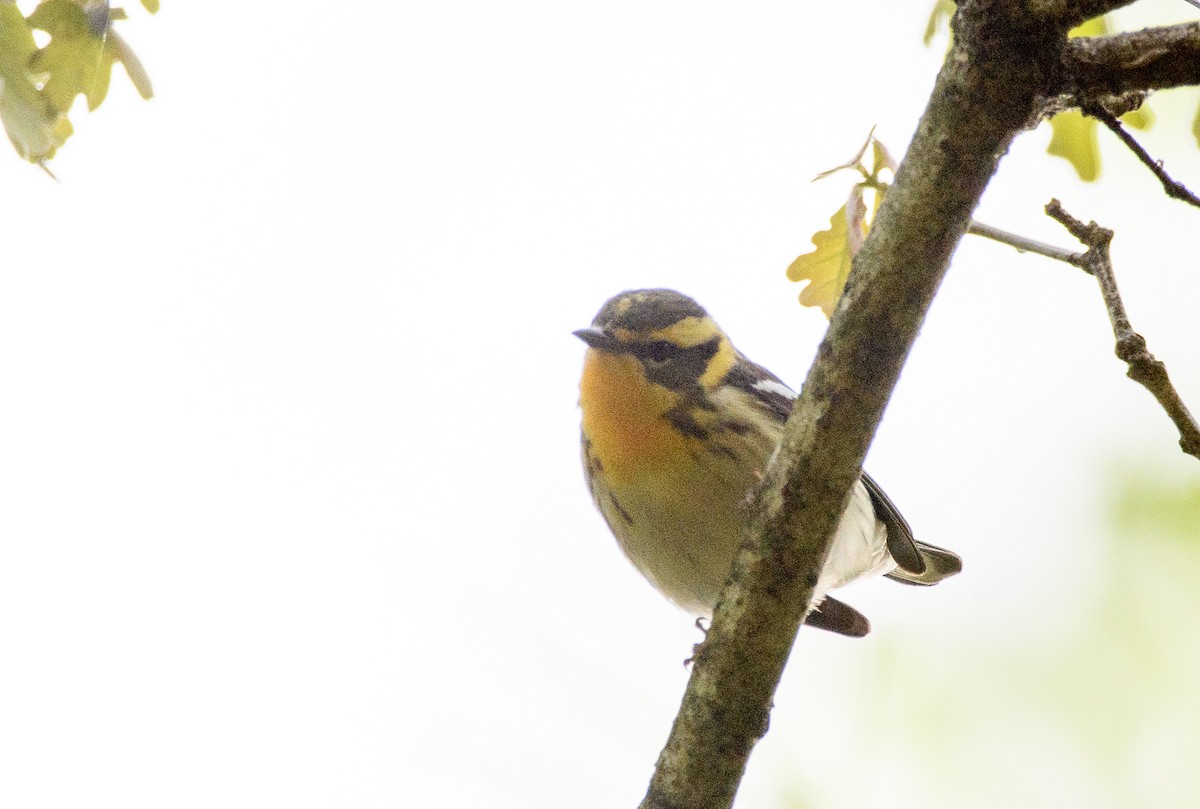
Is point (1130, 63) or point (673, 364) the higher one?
point (673, 364)

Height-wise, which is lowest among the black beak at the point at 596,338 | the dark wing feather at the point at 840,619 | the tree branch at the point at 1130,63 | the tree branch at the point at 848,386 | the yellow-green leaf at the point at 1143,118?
the tree branch at the point at 848,386

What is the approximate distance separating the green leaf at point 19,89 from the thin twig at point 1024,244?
1.76 meters

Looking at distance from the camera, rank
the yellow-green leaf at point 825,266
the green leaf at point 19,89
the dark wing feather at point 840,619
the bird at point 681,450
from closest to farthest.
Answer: the green leaf at point 19,89 < the yellow-green leaf at point 825,266 < the bird at point 681,450 < the dark wing feather at point 840,619

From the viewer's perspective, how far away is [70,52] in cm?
245

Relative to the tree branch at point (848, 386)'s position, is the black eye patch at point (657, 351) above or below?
above

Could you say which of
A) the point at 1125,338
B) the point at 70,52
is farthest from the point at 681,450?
the point at 70,52

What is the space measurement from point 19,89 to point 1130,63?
203 cm

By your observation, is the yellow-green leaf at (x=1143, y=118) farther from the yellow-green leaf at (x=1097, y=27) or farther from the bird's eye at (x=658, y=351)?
the bird's eye at (x=658, y=351)

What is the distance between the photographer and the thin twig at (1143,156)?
6.40 ft

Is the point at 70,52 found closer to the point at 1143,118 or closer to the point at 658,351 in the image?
the point at 658,351

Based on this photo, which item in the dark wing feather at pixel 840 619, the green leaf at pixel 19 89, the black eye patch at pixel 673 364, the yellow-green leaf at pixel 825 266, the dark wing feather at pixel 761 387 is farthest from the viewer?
the dark wing feather at pixel 840 619

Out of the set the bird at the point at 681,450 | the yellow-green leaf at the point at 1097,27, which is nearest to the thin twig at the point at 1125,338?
the yellow-green leaf at the point at 1097,27

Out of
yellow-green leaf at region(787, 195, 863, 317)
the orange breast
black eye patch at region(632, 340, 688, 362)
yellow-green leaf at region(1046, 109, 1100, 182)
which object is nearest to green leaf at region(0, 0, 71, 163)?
yellow-green leaf at region(787, 195, 863, 317)

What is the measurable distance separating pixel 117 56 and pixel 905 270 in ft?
5.40
